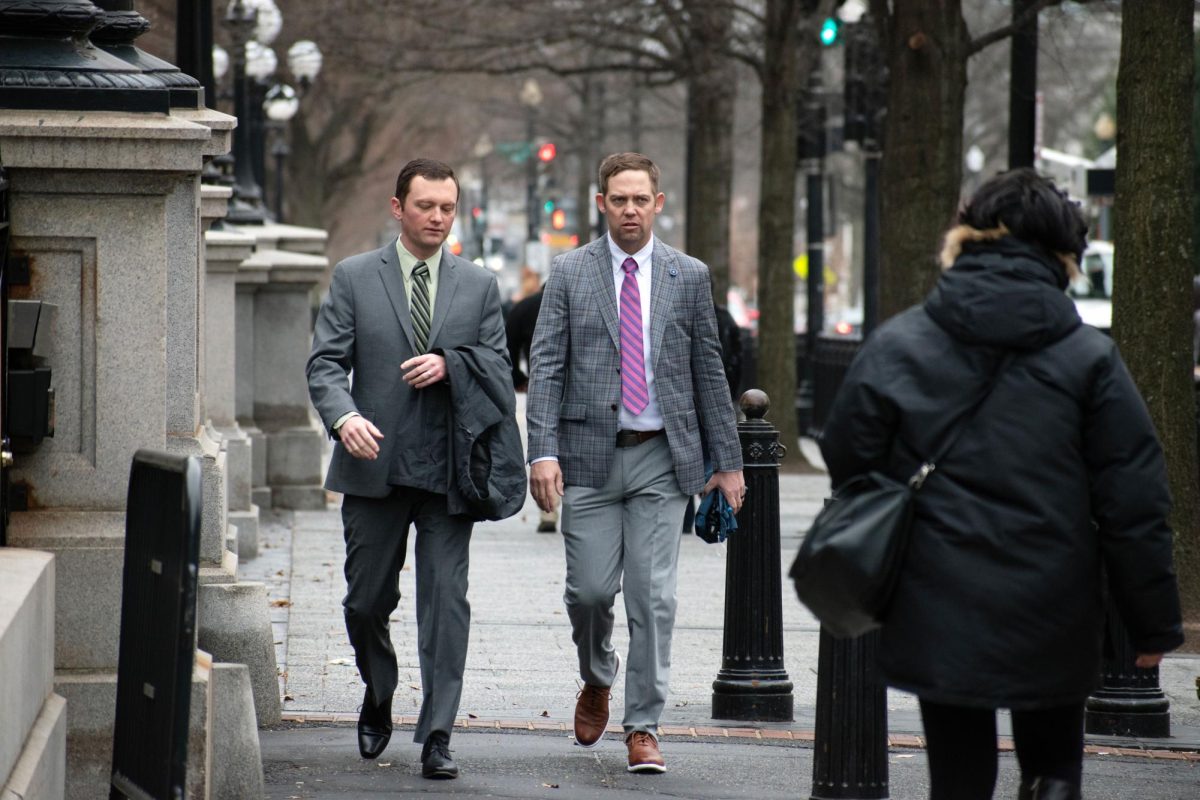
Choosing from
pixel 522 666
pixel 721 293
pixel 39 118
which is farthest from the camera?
pixel 721 293

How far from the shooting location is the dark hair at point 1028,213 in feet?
14.1

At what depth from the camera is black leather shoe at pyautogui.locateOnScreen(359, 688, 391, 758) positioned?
6348 millimetres

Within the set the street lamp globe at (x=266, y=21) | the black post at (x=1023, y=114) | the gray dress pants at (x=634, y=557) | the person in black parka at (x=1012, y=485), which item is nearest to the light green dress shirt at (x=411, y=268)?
the gray dress pants at (x=634, y=557)

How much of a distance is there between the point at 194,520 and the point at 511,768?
280 cm

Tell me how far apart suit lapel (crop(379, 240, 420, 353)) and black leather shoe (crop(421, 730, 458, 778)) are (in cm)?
121

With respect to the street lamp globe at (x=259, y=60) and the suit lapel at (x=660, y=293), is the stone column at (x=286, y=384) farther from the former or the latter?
the suit lapel at (x=660, y=293)

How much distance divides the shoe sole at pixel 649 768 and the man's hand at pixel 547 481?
853mm

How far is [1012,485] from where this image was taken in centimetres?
414

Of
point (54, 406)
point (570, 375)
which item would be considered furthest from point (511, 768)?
point (54, 406)

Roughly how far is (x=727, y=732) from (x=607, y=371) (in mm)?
1554

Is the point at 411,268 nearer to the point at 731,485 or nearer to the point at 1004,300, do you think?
the point at 731,485

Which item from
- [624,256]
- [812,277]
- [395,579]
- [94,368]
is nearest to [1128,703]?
[624,256]

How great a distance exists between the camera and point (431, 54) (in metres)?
22.4

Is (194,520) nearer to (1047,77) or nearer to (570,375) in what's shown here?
(570,375)
